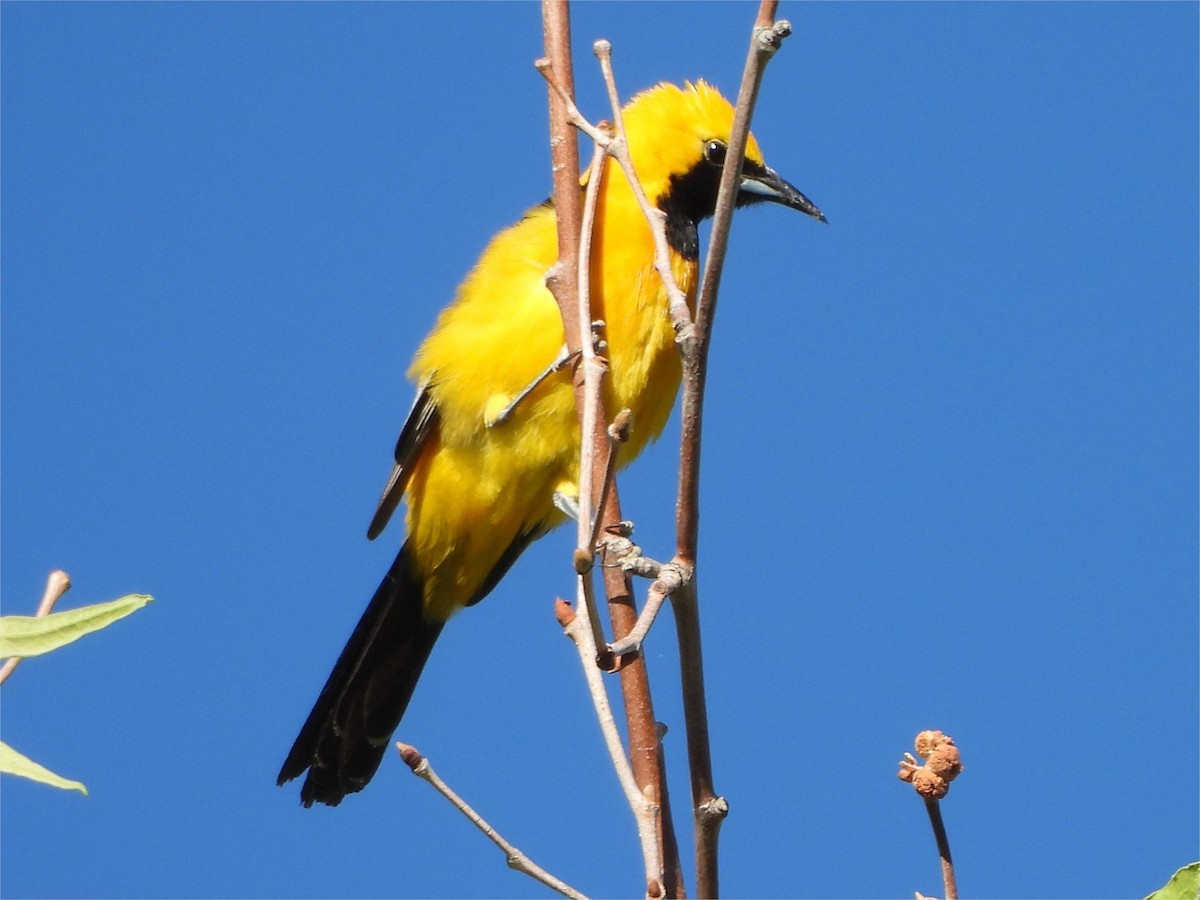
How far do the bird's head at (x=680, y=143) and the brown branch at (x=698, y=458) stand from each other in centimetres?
258

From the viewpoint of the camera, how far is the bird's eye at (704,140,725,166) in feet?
14.0

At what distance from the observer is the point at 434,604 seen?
4469mm

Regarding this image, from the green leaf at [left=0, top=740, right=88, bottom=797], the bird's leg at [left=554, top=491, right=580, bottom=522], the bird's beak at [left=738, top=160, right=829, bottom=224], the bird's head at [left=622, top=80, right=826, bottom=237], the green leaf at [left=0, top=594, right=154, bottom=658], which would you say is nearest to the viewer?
the green leaf at [left=0, top=740, right=88, bottom=797]

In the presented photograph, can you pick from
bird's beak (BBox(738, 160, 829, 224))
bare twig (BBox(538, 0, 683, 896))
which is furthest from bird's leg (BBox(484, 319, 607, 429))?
bare twig (BBox(538, 0, 683, 896))

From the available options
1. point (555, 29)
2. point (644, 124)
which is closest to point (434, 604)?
point (644, 124)

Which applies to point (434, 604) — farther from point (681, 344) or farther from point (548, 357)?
point (681, 344)

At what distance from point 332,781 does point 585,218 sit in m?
2.51

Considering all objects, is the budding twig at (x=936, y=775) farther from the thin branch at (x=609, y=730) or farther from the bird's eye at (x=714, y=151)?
the bird's eye at (x=714, y=151)

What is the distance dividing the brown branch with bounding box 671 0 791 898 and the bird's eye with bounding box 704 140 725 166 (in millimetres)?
2735

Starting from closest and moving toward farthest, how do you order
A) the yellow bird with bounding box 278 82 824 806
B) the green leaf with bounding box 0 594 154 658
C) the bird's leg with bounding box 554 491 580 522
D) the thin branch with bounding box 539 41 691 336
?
the green leaf with bounding box 0 594 154 658 < the thin branch with bounding box 539 41 691 336 < the bird's leg with bounding box 554 491 580 522 < the yellow bird with bounding box 278 82 824 806

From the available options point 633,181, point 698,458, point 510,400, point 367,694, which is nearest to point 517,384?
point 510,400

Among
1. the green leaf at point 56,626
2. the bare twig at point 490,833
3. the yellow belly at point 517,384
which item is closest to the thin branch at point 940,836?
the bare twig at point 490,833

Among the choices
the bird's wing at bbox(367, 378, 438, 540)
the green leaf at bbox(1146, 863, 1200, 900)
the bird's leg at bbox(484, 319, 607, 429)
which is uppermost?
the bird's wing at bbox(367, 378, 438, 540)

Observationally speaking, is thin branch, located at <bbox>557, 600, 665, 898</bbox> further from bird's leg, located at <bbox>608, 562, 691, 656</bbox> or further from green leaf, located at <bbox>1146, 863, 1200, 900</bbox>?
green leaf, located at <bbox>1146, 863, 1200, 900</bbox>
